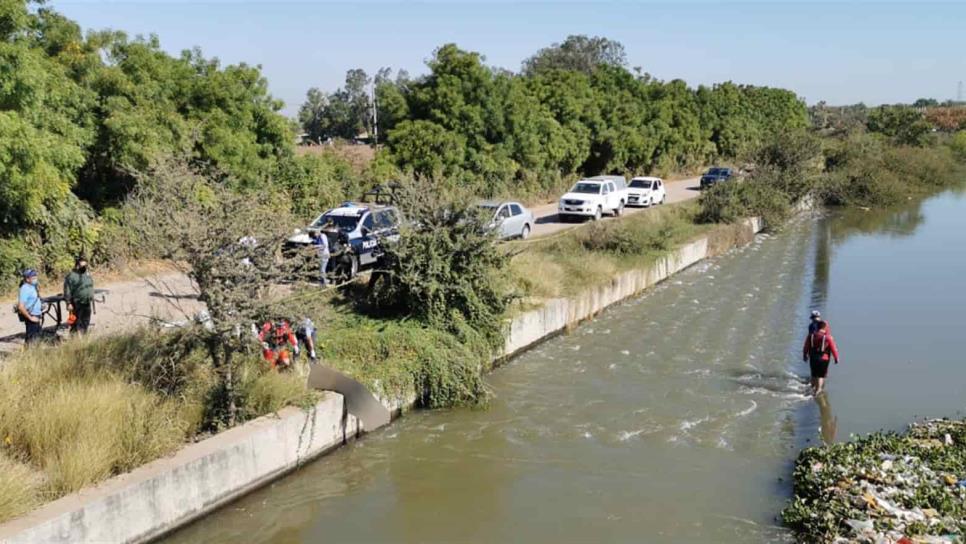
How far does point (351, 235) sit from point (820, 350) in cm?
1081

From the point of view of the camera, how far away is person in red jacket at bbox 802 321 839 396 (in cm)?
1423

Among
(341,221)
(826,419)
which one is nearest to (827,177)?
(341,221)

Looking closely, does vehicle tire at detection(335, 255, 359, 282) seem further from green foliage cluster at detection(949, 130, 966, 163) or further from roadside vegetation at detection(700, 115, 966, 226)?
green foliage cluster at detection(949, 130, 966, 163)

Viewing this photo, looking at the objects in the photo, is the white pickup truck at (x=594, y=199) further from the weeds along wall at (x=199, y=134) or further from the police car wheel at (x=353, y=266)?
the police car wheel at (x=353, y=266)

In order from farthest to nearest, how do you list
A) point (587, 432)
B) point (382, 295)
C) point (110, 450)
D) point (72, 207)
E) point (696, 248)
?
point (696, 248) < point (72, 207) < point (382, 295) < point (587, 432) < point (110, 450)

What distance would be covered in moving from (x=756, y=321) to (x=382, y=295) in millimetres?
10416

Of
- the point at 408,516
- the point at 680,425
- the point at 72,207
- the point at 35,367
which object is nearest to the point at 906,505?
the point at 680,425

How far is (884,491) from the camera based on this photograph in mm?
9828

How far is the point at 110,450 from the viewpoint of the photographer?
9383 mm

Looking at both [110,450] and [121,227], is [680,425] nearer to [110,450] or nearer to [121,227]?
[110,450]

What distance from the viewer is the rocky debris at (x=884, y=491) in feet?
29.4

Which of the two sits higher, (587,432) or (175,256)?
(175,256)

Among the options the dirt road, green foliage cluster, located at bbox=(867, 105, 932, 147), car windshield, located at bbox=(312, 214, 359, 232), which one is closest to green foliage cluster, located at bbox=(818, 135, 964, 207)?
green foliage cluster, located at bbox=(867, 105, 932, 147)

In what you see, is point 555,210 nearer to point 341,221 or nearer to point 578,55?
point 341,221
